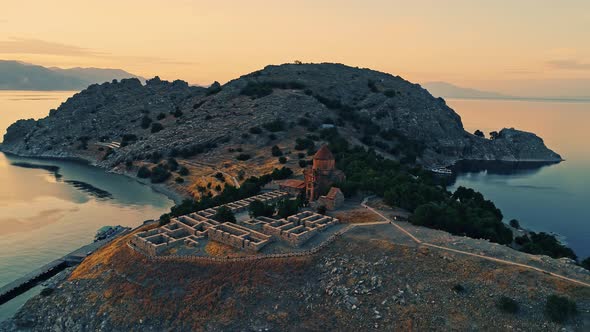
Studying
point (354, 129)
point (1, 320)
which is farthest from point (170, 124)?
point (1, 320)

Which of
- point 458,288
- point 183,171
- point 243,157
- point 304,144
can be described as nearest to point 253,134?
point 243,157

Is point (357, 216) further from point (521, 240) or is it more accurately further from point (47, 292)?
point (47, 292)

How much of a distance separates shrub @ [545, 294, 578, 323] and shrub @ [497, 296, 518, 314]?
8.49 feet

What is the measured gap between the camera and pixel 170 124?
17725 cm

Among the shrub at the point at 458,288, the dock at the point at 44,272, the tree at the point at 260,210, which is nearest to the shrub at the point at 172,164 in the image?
the dock at the point at 44,272

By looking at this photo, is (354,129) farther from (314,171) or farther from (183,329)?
(183,329)

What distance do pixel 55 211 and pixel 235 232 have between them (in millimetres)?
65924

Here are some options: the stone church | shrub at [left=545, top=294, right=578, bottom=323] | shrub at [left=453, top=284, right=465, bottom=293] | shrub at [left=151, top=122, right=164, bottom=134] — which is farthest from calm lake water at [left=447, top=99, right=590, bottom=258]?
shrub at [left=151, top=122, right=164, bottom=134]

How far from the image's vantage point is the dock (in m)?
57.3

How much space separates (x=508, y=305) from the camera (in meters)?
37.9

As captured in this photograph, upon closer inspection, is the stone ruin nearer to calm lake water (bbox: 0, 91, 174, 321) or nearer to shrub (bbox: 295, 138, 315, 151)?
calm lake water (bbox: 0, 91, 174, 321)

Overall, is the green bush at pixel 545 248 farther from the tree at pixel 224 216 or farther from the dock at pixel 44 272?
the dock at pixel 44 272

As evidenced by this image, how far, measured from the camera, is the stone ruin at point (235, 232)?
2060 inches

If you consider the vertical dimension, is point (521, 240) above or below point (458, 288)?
below
